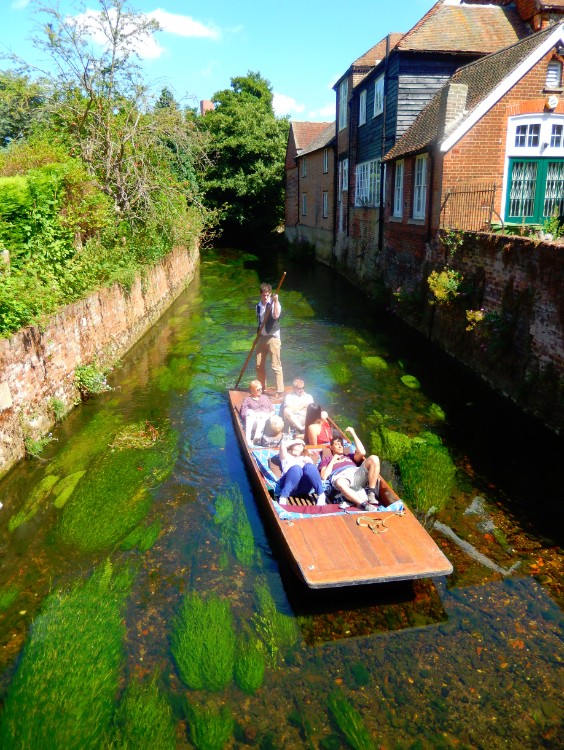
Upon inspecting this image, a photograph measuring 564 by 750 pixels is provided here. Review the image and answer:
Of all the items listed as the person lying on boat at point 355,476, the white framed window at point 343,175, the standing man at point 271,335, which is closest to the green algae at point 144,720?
the person lying on boat at point 355,476

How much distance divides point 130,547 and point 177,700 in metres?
2.43

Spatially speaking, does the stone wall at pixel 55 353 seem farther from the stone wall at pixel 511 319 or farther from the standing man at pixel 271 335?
the stone wall at pixel 511 319

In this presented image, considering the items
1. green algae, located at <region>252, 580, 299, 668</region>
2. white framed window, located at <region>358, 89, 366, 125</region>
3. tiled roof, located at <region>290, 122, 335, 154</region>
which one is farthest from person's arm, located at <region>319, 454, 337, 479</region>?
tiled roof, located at <region>290, 122, 335, 154</region>

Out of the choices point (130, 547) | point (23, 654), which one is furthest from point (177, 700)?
point (130, 547)

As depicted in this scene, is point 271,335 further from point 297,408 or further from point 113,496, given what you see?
point 113,496

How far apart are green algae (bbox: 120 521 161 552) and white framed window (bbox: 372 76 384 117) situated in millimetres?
18219

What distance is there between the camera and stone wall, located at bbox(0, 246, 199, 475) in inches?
339

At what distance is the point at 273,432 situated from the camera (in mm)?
8875

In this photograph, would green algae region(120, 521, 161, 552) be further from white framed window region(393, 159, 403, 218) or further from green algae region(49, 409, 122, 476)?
white framed window region(393, 159, 403, 218)

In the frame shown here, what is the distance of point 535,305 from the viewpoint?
10.9 meters

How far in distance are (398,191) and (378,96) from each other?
444 cm

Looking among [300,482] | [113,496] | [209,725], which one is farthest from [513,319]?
[209,725]

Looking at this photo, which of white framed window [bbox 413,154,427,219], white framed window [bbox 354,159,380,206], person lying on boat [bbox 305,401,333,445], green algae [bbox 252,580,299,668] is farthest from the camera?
white framed window [bbox 354,159,380,206]

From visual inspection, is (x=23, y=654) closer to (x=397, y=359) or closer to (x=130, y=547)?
(x=130, y=547)
